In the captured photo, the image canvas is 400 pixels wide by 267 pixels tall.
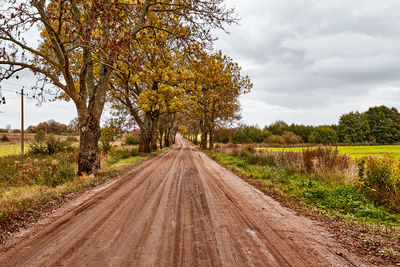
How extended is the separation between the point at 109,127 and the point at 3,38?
13327 mm

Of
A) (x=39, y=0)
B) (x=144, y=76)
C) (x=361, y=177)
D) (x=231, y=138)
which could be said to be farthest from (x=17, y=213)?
(x=231, y=138)

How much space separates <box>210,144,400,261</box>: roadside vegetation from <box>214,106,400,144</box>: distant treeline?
38.9 m

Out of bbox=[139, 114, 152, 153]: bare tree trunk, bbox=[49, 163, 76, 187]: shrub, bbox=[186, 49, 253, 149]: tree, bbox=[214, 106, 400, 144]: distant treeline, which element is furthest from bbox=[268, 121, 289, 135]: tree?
bbox=[49, 163, 76, 187]: shrub

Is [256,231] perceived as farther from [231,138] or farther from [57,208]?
[231,138]

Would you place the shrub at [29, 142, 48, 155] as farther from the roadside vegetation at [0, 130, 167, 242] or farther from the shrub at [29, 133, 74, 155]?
the roadside vegetation at [0, 130, 167, 242]

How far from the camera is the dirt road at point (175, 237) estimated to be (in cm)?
265

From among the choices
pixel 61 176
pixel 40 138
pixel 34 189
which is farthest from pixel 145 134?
pixel 34 189

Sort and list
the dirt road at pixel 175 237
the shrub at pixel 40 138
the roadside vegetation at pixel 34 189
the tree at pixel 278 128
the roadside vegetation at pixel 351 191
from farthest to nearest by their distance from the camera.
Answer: the tree at pixel 278 128 < the shrub at pixel 40 138 < the roadside vegetation at pixel 351 191 < the roadside vegetation at pixel 34 189 < the dirt road at pixel 175 237

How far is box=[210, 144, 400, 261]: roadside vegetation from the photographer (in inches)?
167

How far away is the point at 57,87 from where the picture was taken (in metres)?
7.66

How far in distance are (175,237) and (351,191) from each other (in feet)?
19.9

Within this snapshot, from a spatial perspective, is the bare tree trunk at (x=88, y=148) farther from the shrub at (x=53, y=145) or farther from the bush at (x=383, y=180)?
the shrub at (x=53, y=145)

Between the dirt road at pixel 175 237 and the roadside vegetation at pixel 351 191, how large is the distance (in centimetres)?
107

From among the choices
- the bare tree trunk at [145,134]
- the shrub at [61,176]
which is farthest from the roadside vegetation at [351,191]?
the bare tree trunk at [145,134]
